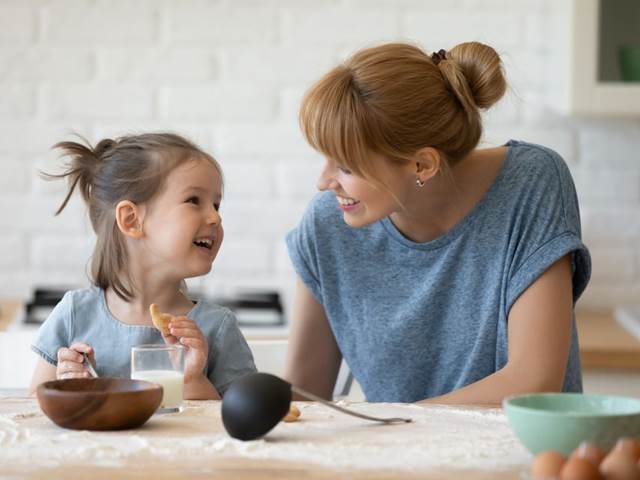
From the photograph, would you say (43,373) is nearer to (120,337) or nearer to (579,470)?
(120,337)

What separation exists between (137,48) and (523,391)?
1761mm

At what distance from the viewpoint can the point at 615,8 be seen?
9.47 feet

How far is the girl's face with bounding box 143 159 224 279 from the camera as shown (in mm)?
1989

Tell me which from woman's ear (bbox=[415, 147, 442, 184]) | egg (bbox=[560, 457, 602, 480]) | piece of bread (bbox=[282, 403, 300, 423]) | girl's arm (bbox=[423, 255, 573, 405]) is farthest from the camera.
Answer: woman's ear (bbox=[415, 147, 442, 184])

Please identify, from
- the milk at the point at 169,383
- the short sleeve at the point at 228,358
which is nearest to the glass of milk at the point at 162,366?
the milk at the point at 169,383

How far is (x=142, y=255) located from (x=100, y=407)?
2.30 feet

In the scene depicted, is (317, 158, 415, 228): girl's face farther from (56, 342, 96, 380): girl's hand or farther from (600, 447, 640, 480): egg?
(600, 447, 640, 480): egg

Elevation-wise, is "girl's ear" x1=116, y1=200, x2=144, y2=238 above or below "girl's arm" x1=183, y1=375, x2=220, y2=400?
above

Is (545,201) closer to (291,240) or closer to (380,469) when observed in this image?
(291,240)

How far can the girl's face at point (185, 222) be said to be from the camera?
199cm

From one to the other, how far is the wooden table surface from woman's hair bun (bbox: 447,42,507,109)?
62 centimetres

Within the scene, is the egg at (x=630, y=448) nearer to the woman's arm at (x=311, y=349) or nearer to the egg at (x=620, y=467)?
the egg at (x=620, y=467)

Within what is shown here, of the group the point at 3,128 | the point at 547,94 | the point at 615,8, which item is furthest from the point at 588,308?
the point at 3,128

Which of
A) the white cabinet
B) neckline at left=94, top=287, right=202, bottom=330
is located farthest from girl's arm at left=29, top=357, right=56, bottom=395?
the white cabinet
